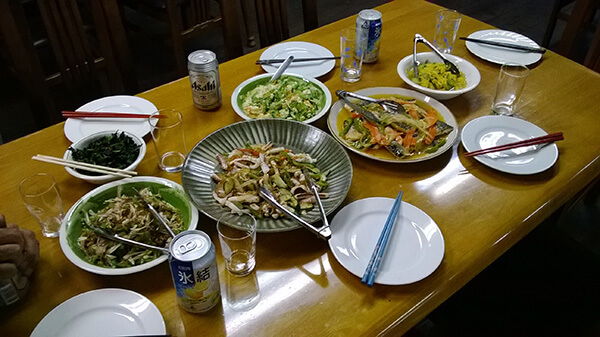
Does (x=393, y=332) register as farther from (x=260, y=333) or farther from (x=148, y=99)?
(x=148, y=99)

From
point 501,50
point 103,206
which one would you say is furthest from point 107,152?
point 501,50

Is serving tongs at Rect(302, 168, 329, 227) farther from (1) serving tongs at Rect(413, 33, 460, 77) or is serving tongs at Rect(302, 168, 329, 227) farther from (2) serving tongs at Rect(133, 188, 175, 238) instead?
(1) serving tongs at Rect(413, 33, 460, 77)

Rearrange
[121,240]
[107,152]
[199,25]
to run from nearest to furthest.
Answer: [121,240], [107,152], [199,25]

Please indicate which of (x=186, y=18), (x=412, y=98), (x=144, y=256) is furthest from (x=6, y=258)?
(x=186, y=18)

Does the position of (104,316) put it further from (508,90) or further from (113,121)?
(508,90)

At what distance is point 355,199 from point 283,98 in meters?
0.47

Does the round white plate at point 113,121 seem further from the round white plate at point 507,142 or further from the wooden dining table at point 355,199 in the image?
the round white plate at point 507,142

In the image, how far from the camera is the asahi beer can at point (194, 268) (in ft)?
2.80

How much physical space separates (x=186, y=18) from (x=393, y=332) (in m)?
2.56

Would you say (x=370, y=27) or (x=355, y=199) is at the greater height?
(x=370, y=27)

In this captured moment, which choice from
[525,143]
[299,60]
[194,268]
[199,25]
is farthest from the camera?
[199,25]

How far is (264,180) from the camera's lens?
118 cm

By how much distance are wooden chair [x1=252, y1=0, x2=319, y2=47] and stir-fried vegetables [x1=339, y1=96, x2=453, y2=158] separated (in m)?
0.91

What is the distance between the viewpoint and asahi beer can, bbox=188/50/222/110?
141cm
